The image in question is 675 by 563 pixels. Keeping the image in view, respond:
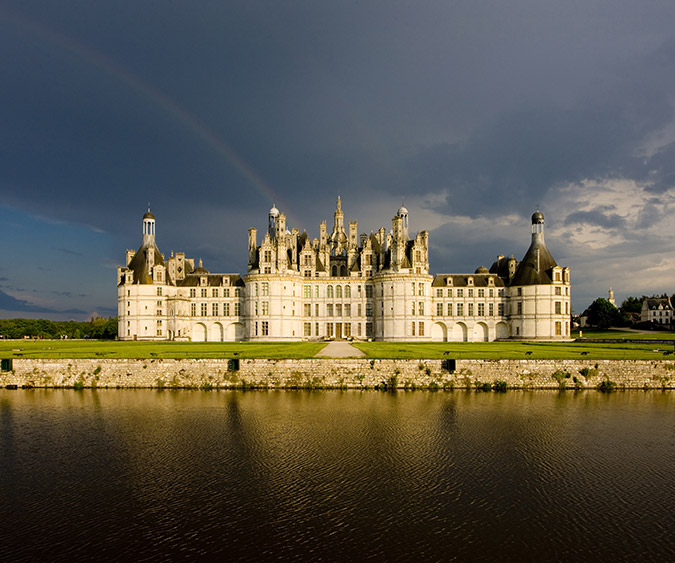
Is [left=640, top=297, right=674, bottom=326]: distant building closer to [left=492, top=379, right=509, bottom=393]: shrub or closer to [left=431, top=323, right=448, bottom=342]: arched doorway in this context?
[left=431, top=323, right=448, bottom=342]: arched doorway

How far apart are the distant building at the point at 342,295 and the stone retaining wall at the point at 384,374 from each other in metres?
39.0

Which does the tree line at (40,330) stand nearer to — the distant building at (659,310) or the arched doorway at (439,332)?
the arched doorway at (439,332)

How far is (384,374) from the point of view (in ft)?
134

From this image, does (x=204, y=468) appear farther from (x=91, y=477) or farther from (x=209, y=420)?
(x=209, y=420)

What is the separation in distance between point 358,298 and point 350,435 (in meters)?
61.4

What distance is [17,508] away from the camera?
17016 mm

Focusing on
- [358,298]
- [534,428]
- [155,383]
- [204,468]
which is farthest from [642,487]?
[358,298]

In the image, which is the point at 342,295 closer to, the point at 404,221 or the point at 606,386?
the point at 404,221

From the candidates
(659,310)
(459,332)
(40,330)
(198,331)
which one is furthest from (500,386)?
(659,310)

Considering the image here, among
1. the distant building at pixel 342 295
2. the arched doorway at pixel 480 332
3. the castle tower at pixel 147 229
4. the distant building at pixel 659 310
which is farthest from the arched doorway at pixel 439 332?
the distant building at pixel 659 310

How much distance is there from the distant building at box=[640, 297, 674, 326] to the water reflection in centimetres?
12701

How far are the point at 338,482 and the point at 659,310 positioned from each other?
493 ft

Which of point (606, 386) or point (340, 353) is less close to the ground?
point (340, 353)

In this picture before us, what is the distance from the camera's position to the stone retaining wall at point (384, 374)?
40.6 meters
